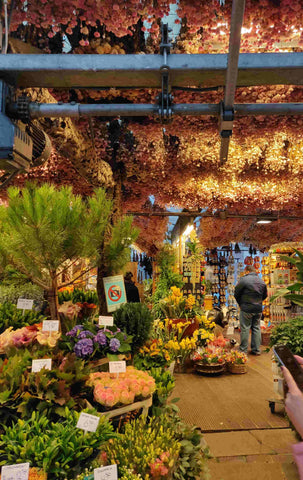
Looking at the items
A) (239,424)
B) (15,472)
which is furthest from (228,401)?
(15,472)

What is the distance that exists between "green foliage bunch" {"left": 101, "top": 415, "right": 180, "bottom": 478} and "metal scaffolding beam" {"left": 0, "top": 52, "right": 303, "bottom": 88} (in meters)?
2.04

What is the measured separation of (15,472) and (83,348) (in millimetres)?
946

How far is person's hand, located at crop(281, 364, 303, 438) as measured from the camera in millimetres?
979

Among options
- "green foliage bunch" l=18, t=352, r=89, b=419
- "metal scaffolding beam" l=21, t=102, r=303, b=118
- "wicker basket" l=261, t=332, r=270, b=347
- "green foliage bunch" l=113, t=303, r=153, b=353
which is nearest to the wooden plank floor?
"green foliage bunch" l=113, t=303, r=153, b=353

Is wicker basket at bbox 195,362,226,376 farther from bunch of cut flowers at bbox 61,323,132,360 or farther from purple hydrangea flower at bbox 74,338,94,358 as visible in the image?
purple hydrangea flower at bbox 74,338,94,358

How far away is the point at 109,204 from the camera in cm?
274

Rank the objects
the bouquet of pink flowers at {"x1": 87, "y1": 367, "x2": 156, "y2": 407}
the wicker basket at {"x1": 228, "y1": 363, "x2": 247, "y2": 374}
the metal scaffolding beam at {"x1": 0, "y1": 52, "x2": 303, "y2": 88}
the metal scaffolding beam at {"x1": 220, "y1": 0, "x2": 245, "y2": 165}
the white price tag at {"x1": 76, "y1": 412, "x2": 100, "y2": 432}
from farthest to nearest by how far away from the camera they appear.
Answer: the wicker basket at {"x1": 228, "y1": 363, "x2": 247, "y2": 374} < the bouquet of pink flowers at {"x1": 87, "y1": 367, "x2": 156, "y2": 407} < the metal scaffolding beam at {"x1": 0, "y1": 52, "x2": 303, "y2": 88} < the white price tag at {"x1": 76, "y1": 412, "x2": 100, "y2": 432} < the metal scaffolding beam at {"x1": 220, "y1": 0, "x2": 245, "y2": 165}

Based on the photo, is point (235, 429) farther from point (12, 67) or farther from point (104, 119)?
point (104, 119)

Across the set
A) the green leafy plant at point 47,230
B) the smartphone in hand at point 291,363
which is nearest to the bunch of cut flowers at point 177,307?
the green leafy plant at point 47,230

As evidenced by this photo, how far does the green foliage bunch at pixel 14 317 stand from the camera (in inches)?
121

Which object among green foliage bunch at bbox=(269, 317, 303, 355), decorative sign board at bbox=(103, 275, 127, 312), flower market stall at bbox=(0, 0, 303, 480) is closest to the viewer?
flower market stall at bbox=(0, 0, 303, 480)

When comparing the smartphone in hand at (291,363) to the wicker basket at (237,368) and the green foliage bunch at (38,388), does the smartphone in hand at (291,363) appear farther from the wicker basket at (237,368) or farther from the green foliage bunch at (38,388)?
the wicker basket at (237,368)

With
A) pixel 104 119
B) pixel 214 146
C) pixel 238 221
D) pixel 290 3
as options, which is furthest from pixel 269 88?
pixel 238 221

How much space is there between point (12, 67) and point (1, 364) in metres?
1.79
